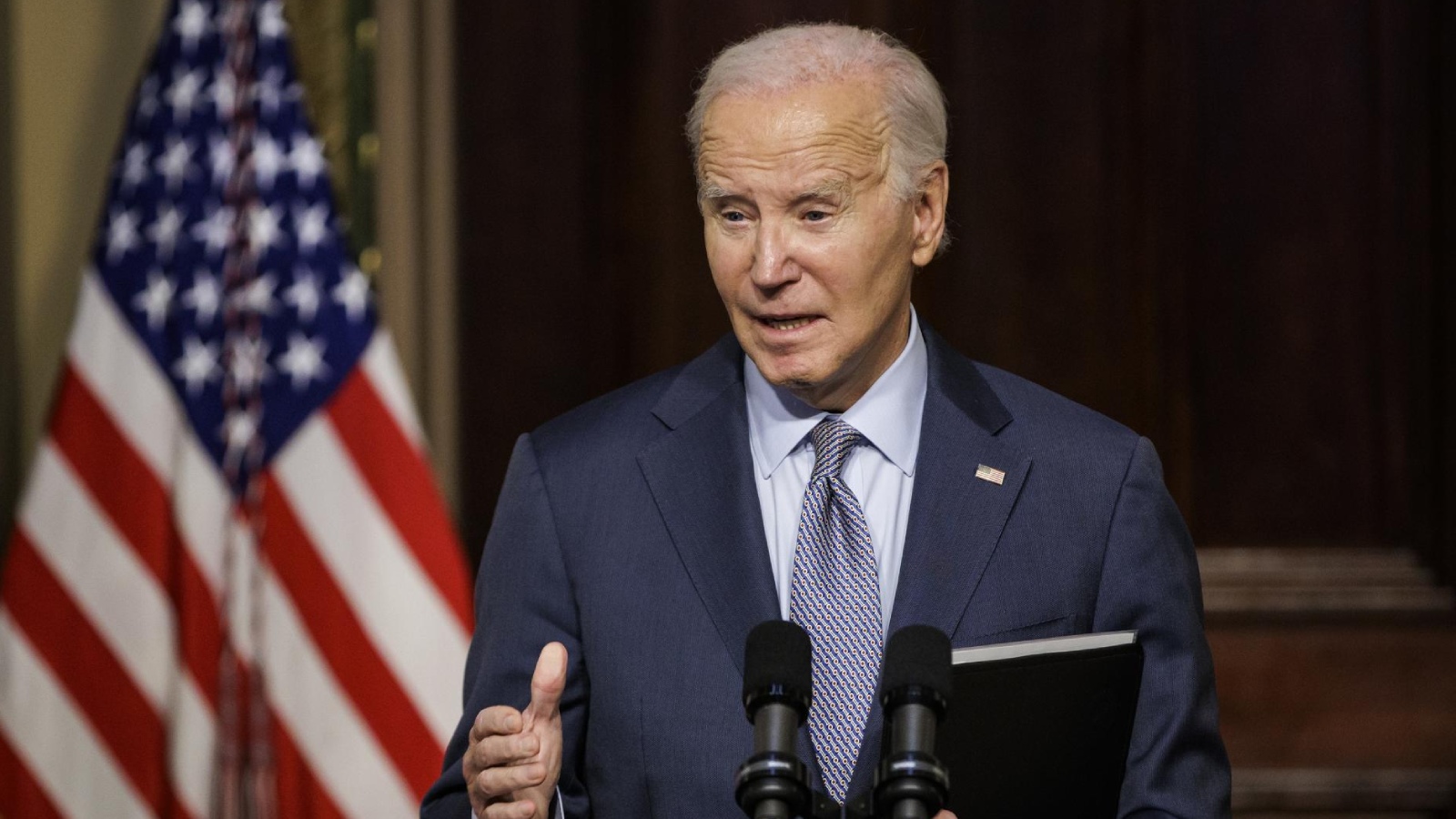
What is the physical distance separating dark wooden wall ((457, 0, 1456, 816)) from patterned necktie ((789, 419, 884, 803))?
1.60 metres

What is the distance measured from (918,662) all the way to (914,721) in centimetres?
6

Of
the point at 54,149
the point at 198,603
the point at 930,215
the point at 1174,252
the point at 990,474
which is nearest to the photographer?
the point at 990,474

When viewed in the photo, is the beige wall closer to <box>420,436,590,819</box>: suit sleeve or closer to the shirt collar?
<box>420,436,590,819</box>: suit sleeve

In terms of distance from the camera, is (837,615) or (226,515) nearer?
(837,615)

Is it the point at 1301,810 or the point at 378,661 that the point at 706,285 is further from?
the point at 1301,810

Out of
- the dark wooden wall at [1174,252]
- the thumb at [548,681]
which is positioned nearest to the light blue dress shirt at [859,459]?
the thumb at [548,681]

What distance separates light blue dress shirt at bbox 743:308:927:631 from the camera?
5.92ft

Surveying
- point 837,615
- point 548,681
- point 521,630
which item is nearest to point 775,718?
point 548,681

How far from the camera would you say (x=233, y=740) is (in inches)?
120

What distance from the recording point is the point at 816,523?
5.71 feet

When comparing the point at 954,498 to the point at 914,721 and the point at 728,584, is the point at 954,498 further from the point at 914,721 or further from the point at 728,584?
the point at 914,721

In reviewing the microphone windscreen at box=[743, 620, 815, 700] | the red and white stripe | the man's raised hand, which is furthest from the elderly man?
the red and white stripe

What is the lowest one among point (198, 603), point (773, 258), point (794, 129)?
point (198, 603)

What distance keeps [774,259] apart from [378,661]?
5.41 feet
